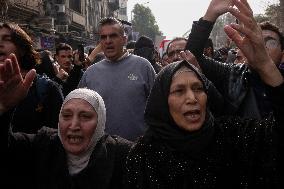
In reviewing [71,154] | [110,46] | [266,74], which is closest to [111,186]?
[71,154]

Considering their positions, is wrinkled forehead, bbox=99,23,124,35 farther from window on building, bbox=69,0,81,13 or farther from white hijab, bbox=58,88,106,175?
window on building, bbox=69,0,81,13

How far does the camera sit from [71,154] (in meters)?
2.53

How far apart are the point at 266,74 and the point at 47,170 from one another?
1.32 meters

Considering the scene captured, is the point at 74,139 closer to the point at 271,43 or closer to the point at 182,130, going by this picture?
the point at 182,130

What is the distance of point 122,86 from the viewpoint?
13.2ft

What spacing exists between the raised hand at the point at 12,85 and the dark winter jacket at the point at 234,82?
116 centimetres

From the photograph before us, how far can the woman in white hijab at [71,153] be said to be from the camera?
2430mm

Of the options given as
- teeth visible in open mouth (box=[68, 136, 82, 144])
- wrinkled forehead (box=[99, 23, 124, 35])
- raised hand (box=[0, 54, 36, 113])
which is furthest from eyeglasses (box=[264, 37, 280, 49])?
wrinkled forehead (box=[99, 23, 124, 35])

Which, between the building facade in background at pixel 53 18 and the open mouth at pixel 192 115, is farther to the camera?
the building facade in background at pixel 53 18

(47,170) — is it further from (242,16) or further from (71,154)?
(242,16)

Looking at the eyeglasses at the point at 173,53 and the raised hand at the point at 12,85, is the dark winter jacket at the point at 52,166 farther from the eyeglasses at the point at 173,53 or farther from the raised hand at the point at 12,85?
the eyeglasses at the point at 173,53

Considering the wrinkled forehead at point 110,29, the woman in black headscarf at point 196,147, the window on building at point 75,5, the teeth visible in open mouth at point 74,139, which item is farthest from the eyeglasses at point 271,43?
the window on building at point 75,5

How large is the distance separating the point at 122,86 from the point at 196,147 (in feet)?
6.25

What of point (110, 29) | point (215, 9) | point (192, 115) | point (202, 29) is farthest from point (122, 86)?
point (192, 115)
